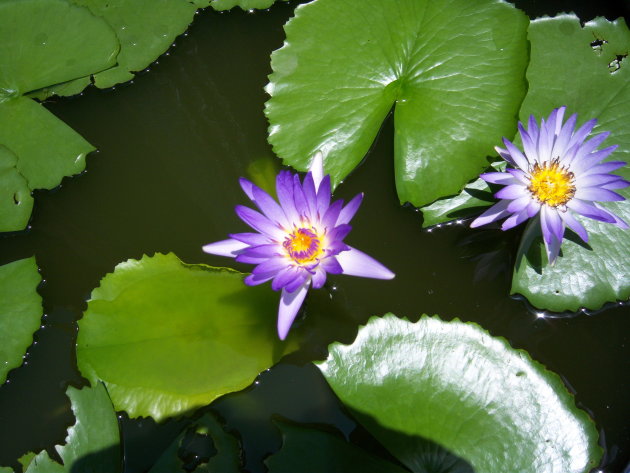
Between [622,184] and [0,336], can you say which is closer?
[622,184]

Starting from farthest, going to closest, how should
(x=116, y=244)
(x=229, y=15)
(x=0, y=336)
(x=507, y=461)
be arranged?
(x=229, y=15) → (x=116, y=244) → (x=0, y=336) → (x=507, y=461)

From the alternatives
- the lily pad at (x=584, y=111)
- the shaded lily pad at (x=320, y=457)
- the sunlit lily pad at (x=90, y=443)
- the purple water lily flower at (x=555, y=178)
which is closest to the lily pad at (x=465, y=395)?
the shaded lily pad at (x=320, y=457)

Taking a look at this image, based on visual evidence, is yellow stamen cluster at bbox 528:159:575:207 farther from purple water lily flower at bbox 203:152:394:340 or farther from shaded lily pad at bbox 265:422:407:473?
shaded lily pad at bbox 265:422:407:473

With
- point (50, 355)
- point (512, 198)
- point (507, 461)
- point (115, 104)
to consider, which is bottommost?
point (50, 355)

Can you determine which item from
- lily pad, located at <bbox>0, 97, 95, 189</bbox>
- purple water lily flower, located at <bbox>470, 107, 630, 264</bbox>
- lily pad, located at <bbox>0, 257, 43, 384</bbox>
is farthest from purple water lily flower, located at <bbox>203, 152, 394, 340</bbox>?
lily pad, located at <bbox>0, 97, 95, 189</bbox>

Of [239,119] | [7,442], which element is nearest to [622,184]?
[239,119]

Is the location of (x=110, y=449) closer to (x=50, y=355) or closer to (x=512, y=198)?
(x=50, y=355)

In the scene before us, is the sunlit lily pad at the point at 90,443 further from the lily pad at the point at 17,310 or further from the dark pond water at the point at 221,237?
the lily pad at the point at 17,310

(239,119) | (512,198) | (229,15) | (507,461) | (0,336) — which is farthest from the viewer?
(229,15)
